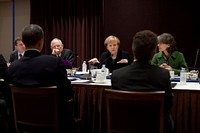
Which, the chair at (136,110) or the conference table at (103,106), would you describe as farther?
the conference table at (103,106)

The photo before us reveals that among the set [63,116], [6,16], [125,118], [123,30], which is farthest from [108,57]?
[6,16]

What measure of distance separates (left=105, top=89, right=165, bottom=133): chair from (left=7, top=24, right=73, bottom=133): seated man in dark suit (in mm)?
410

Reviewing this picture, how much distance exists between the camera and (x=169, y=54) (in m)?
3.76

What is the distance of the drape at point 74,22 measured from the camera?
554cm

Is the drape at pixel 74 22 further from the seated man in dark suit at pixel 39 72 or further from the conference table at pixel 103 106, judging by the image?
the seated man in dark suit at pixel 39 72

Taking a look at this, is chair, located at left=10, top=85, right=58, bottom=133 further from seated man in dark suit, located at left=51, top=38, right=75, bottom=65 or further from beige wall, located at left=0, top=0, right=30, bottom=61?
beige wall, located at left=0, top=0, right=30, bottom=61

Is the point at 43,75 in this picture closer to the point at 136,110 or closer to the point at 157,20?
the point at 136,110

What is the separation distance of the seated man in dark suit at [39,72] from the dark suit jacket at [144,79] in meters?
0.40

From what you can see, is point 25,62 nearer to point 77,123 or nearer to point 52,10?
point 77,123

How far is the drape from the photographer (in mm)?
5535

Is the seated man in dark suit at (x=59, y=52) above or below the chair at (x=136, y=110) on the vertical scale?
above

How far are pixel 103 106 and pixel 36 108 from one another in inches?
40.7

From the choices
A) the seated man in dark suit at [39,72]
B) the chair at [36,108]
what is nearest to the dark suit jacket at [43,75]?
the seated man in dark suit at [39,72]

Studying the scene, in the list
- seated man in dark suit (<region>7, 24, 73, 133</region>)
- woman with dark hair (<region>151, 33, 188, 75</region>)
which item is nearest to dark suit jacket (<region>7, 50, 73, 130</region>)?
seated man in dark suit (<region>7, 24, 73, 133</region>)
